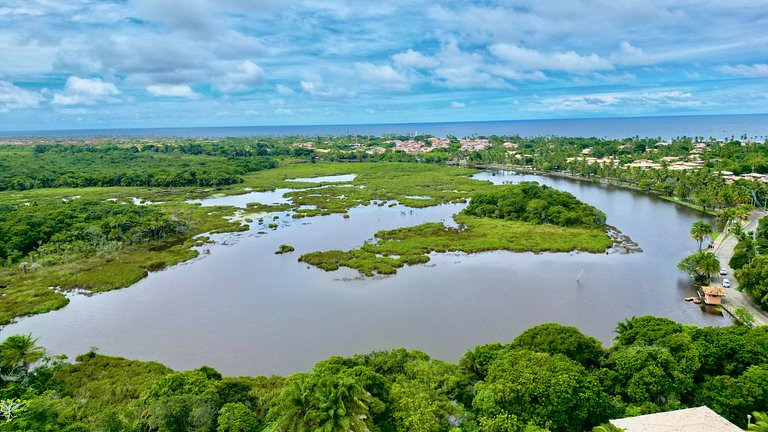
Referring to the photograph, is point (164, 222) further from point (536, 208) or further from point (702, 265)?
point (702, 265)

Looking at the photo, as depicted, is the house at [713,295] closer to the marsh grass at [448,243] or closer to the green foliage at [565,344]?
the marsh grass at [448,243]

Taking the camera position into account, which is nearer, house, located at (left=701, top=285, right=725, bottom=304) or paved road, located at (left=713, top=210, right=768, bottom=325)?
paved road, located at (left=713, top=210, right=768, bottom=325)

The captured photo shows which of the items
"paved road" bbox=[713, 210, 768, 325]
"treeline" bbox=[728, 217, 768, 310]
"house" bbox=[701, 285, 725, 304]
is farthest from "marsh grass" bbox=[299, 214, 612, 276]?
"house" bbox=[701, 285, 725, 304]

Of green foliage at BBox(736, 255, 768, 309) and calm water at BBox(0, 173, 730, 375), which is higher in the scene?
green foliage at BBox(736, 255, 768, 309)

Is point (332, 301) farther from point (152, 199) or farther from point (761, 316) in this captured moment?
point (152, 199)

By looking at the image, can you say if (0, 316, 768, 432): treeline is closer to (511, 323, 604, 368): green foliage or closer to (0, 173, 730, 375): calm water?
(511, 323, 604, 368): green foliage

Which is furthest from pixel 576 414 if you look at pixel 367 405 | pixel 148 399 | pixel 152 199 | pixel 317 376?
pixel 152 199

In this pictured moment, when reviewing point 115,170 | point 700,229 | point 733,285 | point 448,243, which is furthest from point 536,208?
point 115,170
